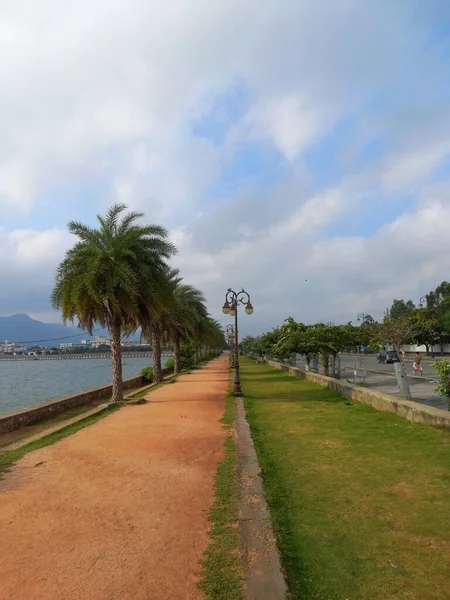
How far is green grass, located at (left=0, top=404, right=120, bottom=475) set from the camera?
24.9ft

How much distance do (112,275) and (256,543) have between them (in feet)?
41.6

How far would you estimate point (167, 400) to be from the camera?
16.7 m

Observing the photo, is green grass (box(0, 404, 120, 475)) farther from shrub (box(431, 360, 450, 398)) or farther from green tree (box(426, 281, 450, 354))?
green tree (box(426, 281, 450, 354))

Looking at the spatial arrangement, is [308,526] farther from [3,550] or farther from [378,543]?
[3,550]

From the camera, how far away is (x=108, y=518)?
188 inches

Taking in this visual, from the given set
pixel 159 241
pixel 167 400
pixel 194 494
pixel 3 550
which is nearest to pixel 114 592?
pixel 3 550

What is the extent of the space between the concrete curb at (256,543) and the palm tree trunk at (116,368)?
1054 centimetres

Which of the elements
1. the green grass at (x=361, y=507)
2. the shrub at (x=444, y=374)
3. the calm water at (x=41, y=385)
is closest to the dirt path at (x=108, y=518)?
the green grass at (x=361, y=507)

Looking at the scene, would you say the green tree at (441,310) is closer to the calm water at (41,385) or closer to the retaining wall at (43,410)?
the calm water at (41,385)

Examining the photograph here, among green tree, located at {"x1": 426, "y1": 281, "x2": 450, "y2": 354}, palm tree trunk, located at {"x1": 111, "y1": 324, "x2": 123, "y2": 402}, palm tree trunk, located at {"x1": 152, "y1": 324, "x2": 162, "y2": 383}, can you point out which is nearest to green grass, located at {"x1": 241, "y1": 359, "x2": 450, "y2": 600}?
palm tree trunk, located at {"x1": 111, "y1": 324, "x2": 123, "y2": 402}

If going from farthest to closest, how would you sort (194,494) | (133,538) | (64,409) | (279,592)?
(64,409) → (194,494) → (133,538) → (279,592)

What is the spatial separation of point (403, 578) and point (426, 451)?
3923mm

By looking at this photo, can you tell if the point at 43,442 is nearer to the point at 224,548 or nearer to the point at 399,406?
the point at 224,548

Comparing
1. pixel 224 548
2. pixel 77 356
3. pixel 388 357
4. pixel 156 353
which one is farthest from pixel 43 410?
pixel 77 356
